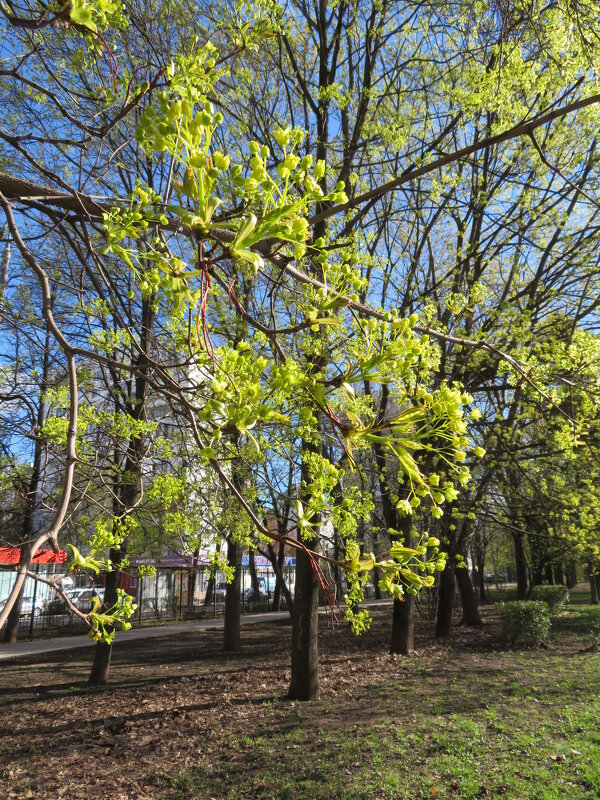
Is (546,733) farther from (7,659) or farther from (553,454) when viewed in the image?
(7,659)

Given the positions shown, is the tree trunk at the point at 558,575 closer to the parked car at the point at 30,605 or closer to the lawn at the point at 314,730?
the lawn at the point at 314,730

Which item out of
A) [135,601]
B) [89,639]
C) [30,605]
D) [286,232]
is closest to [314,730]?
[286,232]

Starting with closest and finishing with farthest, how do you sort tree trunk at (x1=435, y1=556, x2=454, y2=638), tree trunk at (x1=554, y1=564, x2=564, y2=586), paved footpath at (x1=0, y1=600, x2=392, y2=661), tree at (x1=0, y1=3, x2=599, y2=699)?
tree at (x1=0, y1=3, x2=599, y2=699), paved footpath at (x1=0, y1=600, x2=392, y2=661), tree trunk at (x1=435, y1=556, x2=454, y2=638), tree trunk at (x1=554, y1=564, x2=564, y2=586)

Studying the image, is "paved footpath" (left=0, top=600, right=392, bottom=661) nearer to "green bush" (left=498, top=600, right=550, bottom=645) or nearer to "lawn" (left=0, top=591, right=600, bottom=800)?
"lawn" (left=0, top=591, right=600, bottom=800)

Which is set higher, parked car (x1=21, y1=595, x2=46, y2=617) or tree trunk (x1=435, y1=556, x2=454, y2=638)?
tree trunk (x1=435, y1=556, x2=454, y2=638)

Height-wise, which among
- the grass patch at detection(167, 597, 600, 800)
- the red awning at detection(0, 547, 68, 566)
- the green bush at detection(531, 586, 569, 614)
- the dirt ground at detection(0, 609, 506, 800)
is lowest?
the dirt ground at detection(0, 609, 506, 800)

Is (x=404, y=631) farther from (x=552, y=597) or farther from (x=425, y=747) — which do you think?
(x=552, y=597)

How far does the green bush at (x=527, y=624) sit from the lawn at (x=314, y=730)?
1041 mm

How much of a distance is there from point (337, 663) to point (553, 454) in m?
6.07

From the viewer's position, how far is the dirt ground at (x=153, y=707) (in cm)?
550

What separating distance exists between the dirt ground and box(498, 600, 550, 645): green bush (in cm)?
74

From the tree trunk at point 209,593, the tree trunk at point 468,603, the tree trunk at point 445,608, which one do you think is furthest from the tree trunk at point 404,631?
the tree trunk at point 209,593

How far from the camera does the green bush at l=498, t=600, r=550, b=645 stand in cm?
1232

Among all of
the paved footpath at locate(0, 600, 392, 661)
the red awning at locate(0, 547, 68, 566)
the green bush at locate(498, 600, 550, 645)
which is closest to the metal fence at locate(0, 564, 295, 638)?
the paved footpath at locate(0, 600, 392, 661)
